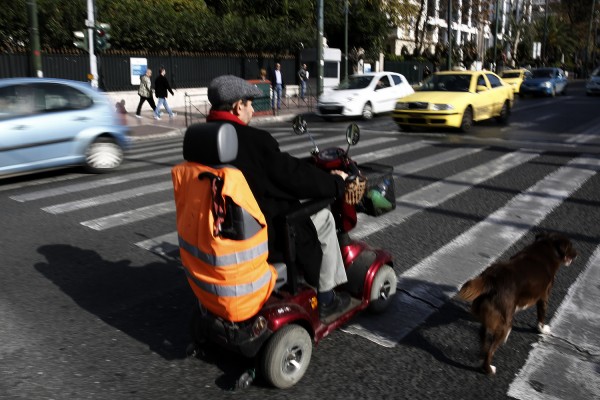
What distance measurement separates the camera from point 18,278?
15.8 feet

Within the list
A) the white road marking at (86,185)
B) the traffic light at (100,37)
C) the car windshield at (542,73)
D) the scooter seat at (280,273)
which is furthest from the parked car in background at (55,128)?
the car windshield at (542,73)

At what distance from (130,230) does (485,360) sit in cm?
403

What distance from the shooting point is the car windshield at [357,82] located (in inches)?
Answer: 768

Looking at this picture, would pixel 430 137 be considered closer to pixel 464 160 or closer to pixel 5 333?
pixel 464 160

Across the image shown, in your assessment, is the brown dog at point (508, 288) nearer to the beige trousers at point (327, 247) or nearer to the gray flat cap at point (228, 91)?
the beige trousers at point (327, 247)

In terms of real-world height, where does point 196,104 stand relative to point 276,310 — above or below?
above

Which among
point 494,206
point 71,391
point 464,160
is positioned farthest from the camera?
point 464,160

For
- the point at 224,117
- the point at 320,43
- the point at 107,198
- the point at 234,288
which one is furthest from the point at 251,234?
the point at 320,43

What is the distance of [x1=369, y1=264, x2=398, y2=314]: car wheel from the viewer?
3.90 m

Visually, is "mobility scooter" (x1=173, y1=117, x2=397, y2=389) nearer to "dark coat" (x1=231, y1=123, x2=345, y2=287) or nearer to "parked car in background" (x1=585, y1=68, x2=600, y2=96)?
"dark coat" (x1=231, y1=123, x2=345, y2=287)

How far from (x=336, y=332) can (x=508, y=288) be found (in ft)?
3.79

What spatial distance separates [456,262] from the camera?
515 centimetres

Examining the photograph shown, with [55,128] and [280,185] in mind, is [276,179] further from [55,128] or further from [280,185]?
[55,128]

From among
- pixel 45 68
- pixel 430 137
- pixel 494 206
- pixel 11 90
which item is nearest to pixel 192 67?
pixel 45 68
